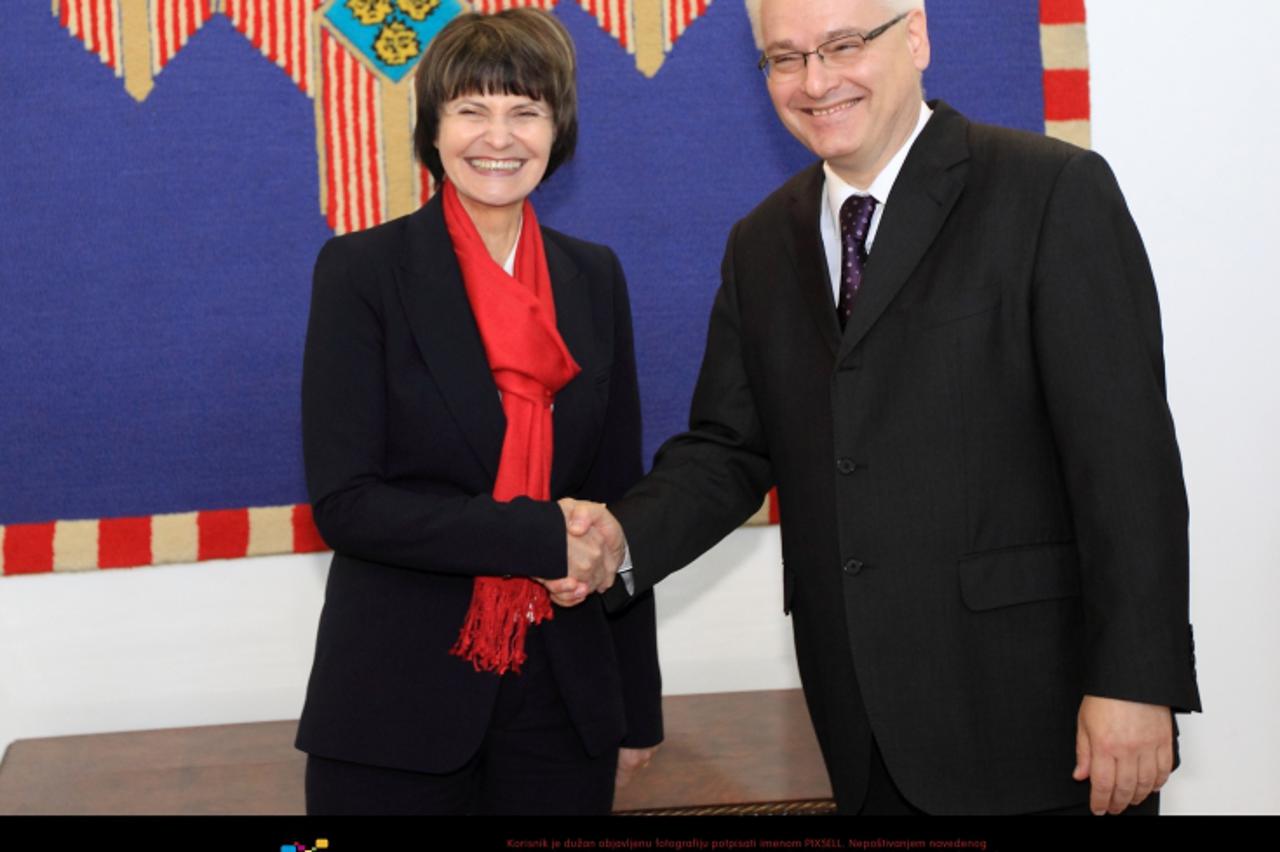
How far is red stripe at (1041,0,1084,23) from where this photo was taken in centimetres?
311

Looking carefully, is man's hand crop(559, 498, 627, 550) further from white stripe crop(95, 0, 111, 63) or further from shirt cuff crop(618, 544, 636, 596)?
white stripe crop(95, 0, 111, 63)

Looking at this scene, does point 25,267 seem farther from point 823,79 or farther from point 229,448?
point 823,79

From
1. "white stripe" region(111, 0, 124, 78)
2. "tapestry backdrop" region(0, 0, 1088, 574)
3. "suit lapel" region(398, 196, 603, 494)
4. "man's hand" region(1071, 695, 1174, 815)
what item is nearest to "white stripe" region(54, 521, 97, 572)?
"tapestry backdrop" region(0, 0, 1088, 574)

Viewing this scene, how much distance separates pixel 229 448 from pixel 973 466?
5.72ft

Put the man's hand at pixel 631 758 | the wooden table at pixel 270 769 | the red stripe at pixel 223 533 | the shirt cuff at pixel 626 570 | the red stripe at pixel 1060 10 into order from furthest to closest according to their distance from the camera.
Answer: the red stripe at pixel 1060 10
the red stripe at pixel 223 533
the wooden table at pixel 270 769
the man's hand at pixel 631 758
the shirt cuff at pixel 626 570

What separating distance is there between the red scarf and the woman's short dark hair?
0.20 meters

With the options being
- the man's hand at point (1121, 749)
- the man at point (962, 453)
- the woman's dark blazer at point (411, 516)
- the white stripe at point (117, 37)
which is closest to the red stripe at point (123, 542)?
the white stripe at point (117, 37)

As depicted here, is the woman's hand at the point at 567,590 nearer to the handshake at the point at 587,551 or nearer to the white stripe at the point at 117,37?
the handshake at the point at 587,551

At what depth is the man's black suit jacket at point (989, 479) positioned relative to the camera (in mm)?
1683

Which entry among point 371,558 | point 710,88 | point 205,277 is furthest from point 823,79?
point 205,277

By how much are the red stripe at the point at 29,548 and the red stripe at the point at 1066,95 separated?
2311 mm

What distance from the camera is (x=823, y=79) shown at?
6.08 feet

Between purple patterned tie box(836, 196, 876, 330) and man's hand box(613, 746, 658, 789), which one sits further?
man's hand box(613, 746, 658, 789)

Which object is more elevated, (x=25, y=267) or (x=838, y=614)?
(x=25, y=267)
